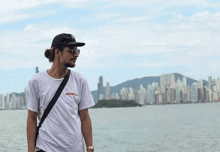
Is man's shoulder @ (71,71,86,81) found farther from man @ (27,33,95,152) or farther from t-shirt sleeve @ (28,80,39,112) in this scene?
t-shirt sleeve @ (28,80,39,112)

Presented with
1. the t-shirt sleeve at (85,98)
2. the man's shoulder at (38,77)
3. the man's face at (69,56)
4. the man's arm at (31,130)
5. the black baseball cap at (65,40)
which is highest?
the black baseball cap at (65,40)

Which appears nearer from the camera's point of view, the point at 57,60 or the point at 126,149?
the point at 57,60

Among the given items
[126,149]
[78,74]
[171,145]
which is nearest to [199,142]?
[171,145]

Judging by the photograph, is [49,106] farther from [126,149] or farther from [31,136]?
[126,149]

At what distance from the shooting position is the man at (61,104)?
3268 millimetres

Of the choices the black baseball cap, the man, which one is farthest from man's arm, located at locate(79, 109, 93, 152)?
the black baseball cap

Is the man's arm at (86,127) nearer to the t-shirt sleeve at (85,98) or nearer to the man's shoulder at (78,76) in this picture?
the t-shirt sleeve at (85,98)

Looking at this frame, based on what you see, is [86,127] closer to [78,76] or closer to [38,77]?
[78,76]

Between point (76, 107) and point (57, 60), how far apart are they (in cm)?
44

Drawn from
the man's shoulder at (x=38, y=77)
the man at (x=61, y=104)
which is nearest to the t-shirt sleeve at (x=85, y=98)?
the man at (x=61, y=104)

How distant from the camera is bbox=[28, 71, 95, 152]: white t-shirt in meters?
3.26

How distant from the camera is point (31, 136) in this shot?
3.37 m

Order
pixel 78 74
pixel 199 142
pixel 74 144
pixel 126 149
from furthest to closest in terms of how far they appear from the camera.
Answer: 1. pixel 199 142
2. pixel 126 149
3. pixel 78 74
4. pixel 74 144

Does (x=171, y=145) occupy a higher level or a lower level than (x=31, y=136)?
lower
